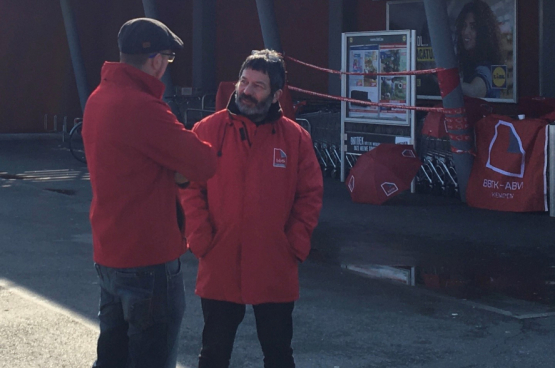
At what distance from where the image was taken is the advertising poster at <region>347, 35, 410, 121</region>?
12656 millimetres

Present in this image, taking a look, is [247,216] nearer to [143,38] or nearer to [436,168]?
[143,38]

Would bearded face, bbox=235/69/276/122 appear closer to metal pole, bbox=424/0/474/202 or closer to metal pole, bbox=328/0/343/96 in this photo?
metal pole, bbox=424/0/474/202

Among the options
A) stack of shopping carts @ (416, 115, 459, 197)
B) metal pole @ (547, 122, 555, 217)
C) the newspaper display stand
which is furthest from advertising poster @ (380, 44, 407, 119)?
metal pole @ (547, 122, 555, 217)

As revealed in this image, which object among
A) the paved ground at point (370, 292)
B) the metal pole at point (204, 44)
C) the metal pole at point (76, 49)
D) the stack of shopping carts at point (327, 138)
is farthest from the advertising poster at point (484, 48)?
the metal pole at point (76, 49)

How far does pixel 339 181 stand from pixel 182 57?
33.7 feet

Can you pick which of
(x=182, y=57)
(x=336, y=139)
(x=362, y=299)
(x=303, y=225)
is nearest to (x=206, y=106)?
(x=336, y=139)

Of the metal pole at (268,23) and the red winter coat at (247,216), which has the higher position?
the metal pole at (268,23)

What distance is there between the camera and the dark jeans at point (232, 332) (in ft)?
13.4

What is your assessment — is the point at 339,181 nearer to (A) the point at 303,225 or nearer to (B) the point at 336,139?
(B) the point at 336,139

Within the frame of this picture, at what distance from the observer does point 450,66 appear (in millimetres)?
11383

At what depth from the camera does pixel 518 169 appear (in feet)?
35.0

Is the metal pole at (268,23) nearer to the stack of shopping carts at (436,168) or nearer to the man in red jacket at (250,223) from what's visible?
the stack of shopping carts at (436,168)

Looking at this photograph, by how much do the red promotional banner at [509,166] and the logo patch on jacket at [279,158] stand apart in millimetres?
6919

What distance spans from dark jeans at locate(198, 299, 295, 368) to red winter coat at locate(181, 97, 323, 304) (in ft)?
0.18
